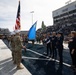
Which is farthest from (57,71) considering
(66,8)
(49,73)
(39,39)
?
(66,8)

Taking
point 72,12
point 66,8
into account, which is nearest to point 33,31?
point 72,12

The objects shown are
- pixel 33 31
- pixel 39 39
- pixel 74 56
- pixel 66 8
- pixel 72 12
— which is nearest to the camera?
pixel 74 56

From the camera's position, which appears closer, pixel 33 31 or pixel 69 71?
pixel 69 71

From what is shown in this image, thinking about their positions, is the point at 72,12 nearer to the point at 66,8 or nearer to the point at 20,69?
the point at 66,8

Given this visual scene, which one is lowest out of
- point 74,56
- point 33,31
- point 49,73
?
point 49,73

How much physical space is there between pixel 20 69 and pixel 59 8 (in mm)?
84528

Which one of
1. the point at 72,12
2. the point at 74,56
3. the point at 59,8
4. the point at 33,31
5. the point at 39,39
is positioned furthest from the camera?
the point at 59,8

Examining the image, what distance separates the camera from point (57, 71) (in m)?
9.13

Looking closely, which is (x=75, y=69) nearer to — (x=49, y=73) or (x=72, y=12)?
(x=49, y=73)

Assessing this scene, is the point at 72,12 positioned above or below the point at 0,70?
above

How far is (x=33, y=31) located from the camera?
22078 millimetres

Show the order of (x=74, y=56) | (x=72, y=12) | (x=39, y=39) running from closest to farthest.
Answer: (x=74, y=56) → (x=39, y=39) → (x=72, y=12)

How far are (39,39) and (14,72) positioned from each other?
25975 mm

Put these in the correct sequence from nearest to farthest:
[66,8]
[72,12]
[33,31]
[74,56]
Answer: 1. [74,56]
2. [33,31]
3. [72,12]
4. [66,8]
